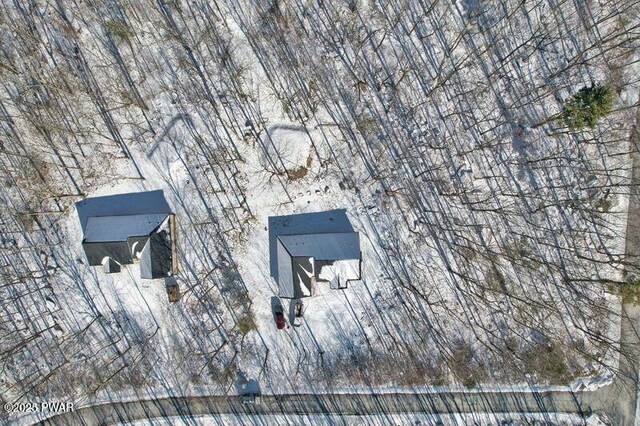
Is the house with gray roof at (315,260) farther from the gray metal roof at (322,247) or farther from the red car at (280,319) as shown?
the red car at (280,319)

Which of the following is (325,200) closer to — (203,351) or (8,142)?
(203,351)

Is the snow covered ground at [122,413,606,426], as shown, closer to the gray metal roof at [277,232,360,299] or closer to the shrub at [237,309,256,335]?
the shrub at [237,309,256,335]

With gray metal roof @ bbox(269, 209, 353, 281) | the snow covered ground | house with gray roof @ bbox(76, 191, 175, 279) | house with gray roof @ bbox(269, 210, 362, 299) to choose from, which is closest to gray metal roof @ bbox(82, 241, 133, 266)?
house with gray roof @ bbox(76, 191, 175, 279)

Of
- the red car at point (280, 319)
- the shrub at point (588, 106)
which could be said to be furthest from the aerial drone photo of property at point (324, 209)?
the red car at point (280, 319)

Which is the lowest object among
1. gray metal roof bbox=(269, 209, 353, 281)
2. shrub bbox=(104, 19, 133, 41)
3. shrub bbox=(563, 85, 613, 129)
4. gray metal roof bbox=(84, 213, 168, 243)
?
gray metal roof bbox=(269, 209, 353, 281)

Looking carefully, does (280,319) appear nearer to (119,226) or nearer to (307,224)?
(307,224)

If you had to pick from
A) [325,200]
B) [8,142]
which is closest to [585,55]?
[325,200]
